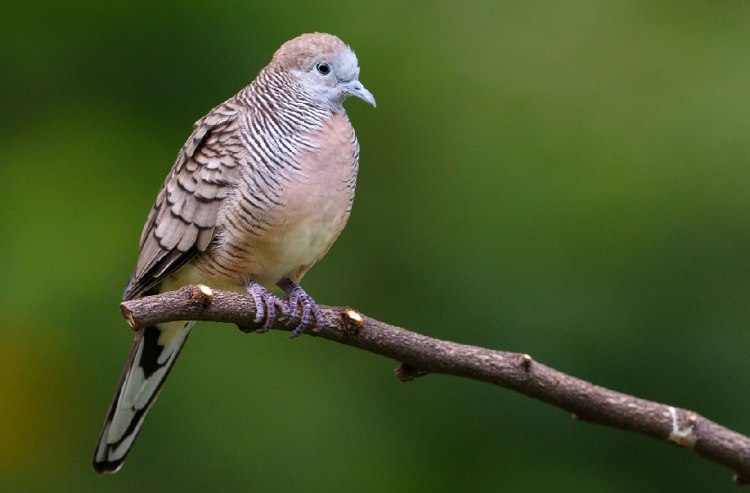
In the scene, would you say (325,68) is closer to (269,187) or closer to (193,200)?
(269,187)

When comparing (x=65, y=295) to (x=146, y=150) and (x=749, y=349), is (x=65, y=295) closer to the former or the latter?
(x=146, y=150)

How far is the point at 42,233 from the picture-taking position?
4711mm

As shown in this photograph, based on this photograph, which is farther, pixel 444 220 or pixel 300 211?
pixel 444 220

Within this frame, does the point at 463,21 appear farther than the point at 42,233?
Yes

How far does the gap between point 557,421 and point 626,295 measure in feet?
2.02

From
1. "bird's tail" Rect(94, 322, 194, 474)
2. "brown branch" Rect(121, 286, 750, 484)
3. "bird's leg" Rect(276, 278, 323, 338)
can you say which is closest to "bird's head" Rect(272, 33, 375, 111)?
"bird's leg" Rect(276, 278, 323, 338)

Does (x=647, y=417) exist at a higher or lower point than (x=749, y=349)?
lower

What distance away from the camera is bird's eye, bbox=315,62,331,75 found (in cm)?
340

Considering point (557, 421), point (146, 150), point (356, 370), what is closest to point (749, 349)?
point (557, 421)

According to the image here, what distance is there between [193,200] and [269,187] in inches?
11.7

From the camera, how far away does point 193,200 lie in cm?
346

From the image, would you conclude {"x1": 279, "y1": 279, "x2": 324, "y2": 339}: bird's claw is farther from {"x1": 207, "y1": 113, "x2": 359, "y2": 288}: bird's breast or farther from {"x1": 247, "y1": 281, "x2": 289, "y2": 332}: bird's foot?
{"x1": 207, "y1": 113, "x2": 359, "y2": 288}: bird's breast

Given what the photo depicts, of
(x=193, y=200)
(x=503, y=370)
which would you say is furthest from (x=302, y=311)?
(x=503, y=370)

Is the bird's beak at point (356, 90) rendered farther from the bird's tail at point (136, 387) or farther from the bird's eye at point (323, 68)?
the bird's tail at point (136, 387)
